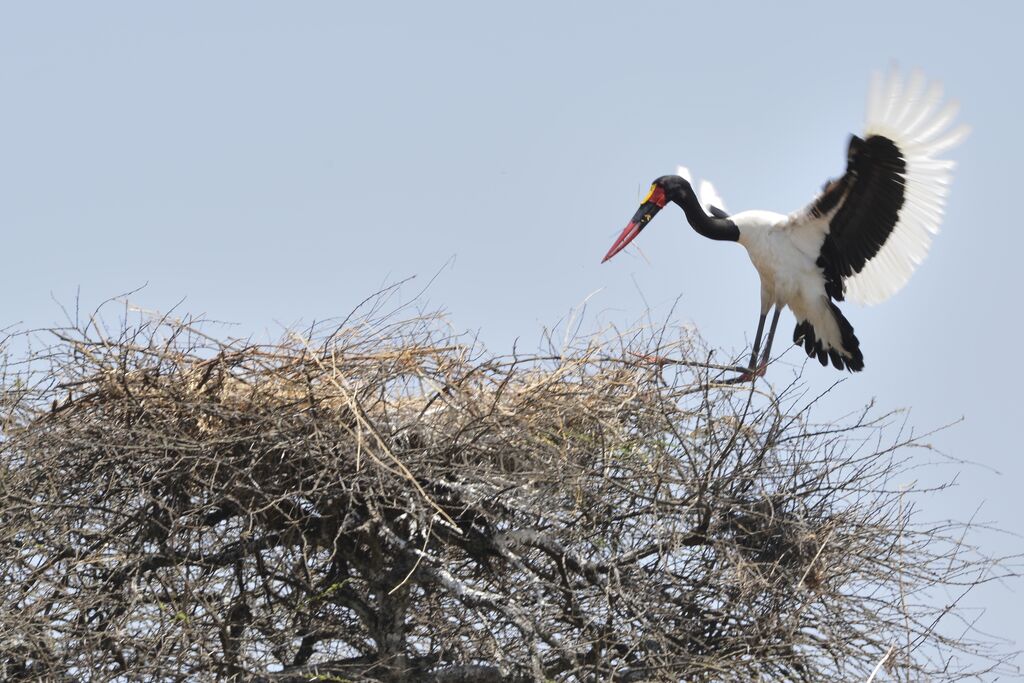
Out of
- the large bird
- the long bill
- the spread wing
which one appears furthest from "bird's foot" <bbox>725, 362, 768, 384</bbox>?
the long bill

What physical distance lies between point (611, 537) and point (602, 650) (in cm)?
48

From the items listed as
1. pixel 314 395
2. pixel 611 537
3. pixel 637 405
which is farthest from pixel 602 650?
pixel 314 395

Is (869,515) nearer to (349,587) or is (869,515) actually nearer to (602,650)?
(602,650)

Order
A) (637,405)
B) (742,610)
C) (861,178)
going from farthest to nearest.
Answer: (861,178) → (637,405) → (742,610)

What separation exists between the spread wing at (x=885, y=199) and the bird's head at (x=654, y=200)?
2.81 ft

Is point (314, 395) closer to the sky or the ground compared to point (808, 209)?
closer to the ground

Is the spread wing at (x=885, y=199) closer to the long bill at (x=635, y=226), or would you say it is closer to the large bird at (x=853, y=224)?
the large bird at (x=853, y=224)

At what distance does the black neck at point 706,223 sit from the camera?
10.3m

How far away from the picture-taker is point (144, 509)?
23.4 feet

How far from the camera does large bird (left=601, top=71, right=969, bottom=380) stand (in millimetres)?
9234

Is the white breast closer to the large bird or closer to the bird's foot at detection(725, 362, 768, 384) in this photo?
the large bird

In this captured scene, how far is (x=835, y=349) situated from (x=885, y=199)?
1118 mm

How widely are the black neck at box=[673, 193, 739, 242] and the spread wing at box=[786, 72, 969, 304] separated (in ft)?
1.55

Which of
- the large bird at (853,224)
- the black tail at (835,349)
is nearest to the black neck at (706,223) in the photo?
the large bird at (853,224)
